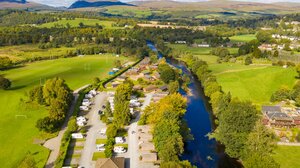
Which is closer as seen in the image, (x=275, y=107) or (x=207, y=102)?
(x=275, y=107)

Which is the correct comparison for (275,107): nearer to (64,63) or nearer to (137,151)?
(137,151)

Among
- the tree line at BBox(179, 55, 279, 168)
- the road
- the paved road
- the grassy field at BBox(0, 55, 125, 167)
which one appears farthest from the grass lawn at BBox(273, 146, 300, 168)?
the grassy field at BBox(0, 55, 125, 167)

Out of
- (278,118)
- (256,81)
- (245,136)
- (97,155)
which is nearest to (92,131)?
(97,155)

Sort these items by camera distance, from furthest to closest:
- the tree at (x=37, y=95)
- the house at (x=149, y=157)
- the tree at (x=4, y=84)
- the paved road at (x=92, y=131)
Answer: the tree at (x=4, y=84)
the tree at (x=37, y=95)
the paved road at (x=92, y=131)
the house at (x=149, y=157)

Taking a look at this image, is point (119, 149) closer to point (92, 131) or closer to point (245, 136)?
point (92, 131)

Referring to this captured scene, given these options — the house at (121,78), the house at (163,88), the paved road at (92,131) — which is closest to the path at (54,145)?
the paved road at (92,131)

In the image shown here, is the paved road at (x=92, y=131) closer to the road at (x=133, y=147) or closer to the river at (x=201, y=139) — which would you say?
the road at (x=133, y=147)

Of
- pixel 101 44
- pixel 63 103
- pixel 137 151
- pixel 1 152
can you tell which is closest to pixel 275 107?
pixel 137 151
